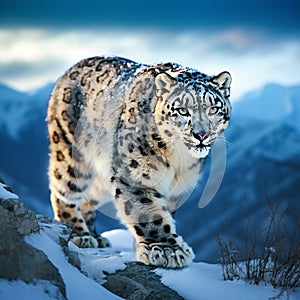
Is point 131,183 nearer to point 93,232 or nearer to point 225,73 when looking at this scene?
point 225,73

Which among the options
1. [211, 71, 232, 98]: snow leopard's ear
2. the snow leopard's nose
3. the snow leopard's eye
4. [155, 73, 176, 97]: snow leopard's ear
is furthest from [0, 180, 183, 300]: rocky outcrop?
[211, 71, 232, 98]: snow leopard's ear

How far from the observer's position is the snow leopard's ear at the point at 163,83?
5.82 meters

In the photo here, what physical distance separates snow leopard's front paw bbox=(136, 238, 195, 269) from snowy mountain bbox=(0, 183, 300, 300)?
9 cm

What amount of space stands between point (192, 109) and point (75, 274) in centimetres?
208

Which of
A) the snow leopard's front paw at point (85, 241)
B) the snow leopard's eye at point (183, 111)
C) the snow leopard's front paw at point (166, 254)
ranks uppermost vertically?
the snow leopard's eye at point (183, 111)

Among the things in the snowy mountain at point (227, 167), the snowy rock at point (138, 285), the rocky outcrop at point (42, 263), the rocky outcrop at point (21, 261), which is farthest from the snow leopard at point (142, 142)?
the snowy mountain at point (227, 167)

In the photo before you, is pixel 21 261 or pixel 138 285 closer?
pixel 21 261

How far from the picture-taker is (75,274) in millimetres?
4301

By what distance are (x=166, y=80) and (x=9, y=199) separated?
217 cm

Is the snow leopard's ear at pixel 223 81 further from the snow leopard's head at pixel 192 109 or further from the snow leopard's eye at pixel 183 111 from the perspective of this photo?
the snow leopard's eye at pixel 183 111

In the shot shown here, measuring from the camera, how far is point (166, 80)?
5840 millimetres

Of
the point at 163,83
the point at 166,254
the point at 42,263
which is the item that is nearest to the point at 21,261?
the point at 42,263

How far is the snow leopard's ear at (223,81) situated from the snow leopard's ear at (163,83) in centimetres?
48

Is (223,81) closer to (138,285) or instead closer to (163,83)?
(163,83)
